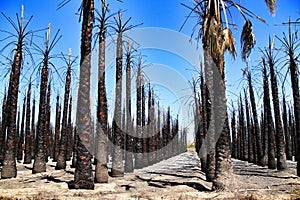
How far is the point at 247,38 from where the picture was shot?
9.80m

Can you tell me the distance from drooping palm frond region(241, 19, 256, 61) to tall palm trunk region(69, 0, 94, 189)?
5217mm

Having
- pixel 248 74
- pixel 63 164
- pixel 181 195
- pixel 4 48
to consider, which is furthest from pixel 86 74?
pixel 248 74

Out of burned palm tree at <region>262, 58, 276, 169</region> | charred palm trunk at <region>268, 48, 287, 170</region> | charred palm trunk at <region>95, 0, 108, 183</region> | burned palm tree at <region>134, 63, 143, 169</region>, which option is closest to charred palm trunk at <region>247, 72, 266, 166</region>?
burned palm tree at <region>262, 58, 276, 169</region>

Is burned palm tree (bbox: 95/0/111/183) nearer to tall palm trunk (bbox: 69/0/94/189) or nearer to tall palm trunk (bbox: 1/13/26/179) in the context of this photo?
tall palm trunk (bbox: 69/0/94/189)

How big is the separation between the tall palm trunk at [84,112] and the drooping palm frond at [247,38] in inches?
205

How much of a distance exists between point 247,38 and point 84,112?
5.92m

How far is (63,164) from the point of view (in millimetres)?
17219

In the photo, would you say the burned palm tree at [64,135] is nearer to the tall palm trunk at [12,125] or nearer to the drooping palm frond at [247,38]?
the tall palm trunk at [12,125]

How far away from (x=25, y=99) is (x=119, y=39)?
16.0 m

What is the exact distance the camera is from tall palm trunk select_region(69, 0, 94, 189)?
9.26 m

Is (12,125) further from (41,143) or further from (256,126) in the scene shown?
(256,126)

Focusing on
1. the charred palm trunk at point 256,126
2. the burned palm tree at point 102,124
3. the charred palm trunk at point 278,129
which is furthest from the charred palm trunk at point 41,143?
the charred palm trunk at point 256,126

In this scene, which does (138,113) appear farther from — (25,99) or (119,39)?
(25,99)

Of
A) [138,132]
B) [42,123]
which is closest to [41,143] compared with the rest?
[42,123]
